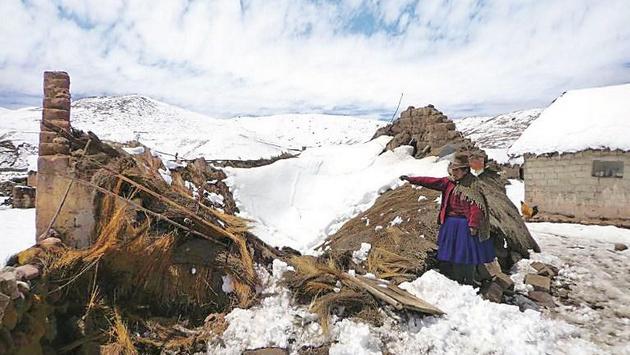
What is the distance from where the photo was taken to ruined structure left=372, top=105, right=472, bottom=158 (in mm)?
9789

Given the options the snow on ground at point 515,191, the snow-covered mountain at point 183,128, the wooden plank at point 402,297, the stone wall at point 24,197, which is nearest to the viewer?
the wooden plank at point 402,297

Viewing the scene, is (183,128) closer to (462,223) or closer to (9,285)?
(462,223)

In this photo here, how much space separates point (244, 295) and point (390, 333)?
144 centimetres

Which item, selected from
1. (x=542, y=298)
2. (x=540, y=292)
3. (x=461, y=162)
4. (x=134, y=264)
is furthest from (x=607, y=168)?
(x=134, y=264)

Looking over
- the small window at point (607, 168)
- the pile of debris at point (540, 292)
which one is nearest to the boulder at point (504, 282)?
the pile of debris at point (540, 292)

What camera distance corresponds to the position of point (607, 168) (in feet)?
32.1

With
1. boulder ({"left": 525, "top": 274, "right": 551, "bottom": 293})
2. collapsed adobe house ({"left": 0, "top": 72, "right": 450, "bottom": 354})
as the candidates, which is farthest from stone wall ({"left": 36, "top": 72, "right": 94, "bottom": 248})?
boulder ({"left": 525, "top": 274, "right": 551, "bottom": 293})

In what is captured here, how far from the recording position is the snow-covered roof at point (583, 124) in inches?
393

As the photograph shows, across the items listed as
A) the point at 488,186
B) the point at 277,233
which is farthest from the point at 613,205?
the point at 277,233

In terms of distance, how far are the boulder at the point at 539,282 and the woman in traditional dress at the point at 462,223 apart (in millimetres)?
819

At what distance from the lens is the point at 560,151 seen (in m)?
10.5

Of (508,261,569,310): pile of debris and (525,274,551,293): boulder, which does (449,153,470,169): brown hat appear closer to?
(508,261,569,310): pile of debris

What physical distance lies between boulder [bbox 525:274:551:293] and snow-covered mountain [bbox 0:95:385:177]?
86.7ft

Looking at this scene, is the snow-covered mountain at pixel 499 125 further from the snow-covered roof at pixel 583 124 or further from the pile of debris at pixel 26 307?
the pile of debris at pixel 26 307
